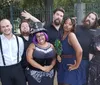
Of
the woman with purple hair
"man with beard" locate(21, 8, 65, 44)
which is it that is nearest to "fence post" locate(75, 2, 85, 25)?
"man with beard" locate(21, 8, 65, 44)

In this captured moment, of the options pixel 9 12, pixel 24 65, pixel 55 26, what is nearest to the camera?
pixel 24 65

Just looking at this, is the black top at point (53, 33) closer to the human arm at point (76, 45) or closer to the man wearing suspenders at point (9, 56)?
the human arm at point (76, 45)

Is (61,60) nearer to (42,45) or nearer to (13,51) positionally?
(42,45)

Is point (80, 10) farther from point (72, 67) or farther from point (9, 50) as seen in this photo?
point (9, 50)

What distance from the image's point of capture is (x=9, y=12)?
11320mm

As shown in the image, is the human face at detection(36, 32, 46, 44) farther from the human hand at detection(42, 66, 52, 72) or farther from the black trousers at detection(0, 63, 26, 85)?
the black trousers at detection(0, 63, 26, 85)

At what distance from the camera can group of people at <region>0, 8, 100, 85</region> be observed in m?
4.86

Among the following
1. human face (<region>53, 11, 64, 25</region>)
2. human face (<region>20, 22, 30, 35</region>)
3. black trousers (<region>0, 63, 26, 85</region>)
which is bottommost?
black trousers (<region>0, 63, 26, 85</region>)

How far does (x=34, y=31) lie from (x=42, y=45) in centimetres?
27

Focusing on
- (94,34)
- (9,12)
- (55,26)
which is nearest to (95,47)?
(94,34)

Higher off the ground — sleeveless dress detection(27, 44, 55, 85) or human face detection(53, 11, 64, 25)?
human face detection(53, 11, 64, 25)

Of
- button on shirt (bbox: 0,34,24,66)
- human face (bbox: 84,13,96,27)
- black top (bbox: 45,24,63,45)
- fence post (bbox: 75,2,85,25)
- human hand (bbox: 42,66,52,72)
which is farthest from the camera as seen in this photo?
fence post (bbox: 75,2,85,25)

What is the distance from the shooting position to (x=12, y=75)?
4895 mm

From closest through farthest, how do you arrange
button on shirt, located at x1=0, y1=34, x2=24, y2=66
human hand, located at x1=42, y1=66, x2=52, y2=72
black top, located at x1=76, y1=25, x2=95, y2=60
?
1. button on shirt, located at x1=0, y1=34, x2=24, y2=66
2. human hand, located at x1=42, y1=66, x2=52, y2=72
3. black top, located at x1=76, y1=25, x2=95, y2=60
